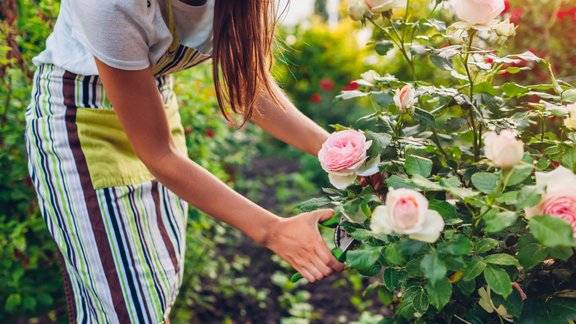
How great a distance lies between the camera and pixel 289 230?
1.31 m

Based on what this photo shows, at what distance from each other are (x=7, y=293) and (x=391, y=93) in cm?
157

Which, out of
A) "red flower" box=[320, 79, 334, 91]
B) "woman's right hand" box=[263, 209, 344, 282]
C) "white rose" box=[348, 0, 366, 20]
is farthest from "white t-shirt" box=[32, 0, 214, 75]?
"red flower" box=[320, 79, 334, 91]

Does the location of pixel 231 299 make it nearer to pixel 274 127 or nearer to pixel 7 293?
pixel 7 293

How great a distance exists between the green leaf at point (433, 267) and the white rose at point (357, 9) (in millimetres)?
657

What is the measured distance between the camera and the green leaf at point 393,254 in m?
1.07

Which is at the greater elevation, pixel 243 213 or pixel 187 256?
pixel 243 213

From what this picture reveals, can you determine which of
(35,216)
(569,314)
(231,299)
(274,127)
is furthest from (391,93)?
(231,299)

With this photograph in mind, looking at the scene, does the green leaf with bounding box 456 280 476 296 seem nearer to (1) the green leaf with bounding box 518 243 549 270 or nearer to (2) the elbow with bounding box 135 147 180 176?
(1) the green leaf with bounding box 518 243 549 270

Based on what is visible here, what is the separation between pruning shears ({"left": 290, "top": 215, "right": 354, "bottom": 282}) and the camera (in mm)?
1268

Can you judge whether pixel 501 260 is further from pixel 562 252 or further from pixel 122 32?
pixel 122 32

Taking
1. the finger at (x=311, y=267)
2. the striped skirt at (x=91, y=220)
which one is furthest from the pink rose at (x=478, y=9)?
the striped skirt at (x=91, y=220)

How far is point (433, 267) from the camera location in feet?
3.29

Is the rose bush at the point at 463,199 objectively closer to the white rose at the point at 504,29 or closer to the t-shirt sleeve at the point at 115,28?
the white rose at the point at 504,29

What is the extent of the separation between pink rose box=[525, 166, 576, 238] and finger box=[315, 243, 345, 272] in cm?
40
